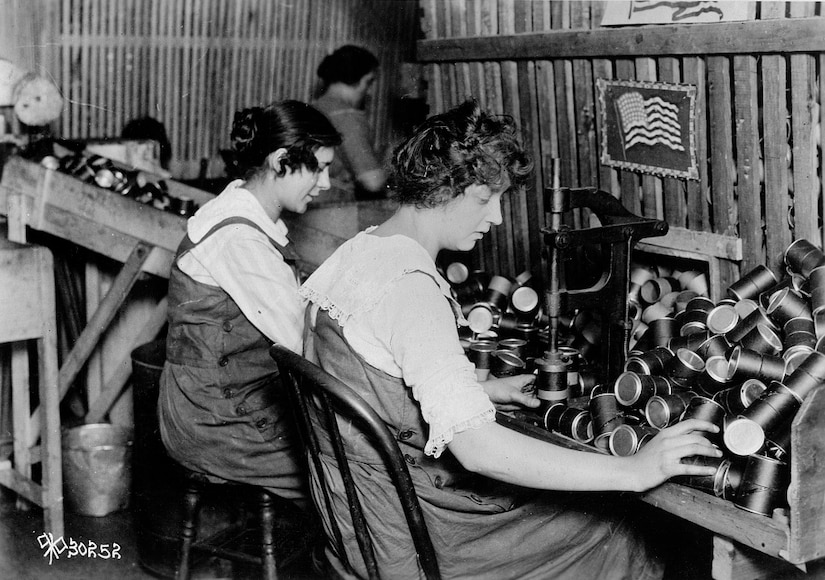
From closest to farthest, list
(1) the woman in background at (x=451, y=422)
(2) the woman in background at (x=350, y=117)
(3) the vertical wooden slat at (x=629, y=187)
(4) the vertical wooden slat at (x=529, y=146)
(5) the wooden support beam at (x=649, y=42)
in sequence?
(1) the woman in background at (x=451, y=422)
(5) the wooden support beam at (x=649, y=42)
(3) the vertical wooden slat at (x=629, y=187)
(4) the vertical wooden slat at (x=529, y=146)
(2) the woman in background at (x=350, y=117)

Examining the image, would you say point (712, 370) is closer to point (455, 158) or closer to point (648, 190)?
point (455, 158)

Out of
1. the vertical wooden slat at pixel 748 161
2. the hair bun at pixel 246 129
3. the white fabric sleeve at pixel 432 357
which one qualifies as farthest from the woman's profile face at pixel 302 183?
the vertical wooden slat at pixel 748 161

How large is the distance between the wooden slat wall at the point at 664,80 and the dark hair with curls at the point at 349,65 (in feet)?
3.98

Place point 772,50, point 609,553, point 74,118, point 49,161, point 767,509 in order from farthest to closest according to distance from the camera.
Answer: point 74,118 < point 49,161 < point 772,50 < point 609,553 < point 767,509

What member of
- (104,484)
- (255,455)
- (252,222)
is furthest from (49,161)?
(255,455)

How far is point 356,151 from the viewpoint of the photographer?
200 inches

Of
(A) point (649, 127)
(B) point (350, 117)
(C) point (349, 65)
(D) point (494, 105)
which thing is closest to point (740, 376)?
(A) point (649, 127)

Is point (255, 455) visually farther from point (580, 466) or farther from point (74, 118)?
point (74, 118)

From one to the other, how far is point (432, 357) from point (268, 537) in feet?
3.67

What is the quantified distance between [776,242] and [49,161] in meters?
3.19

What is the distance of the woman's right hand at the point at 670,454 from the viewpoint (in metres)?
1.90

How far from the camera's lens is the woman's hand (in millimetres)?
2527

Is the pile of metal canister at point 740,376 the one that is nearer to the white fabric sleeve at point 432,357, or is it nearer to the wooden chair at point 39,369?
the white fabric sleeve at point 432,357

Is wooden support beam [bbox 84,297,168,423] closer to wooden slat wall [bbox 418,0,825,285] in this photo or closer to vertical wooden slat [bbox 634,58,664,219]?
wooden slat wall [bbox 418,0,825,285]
